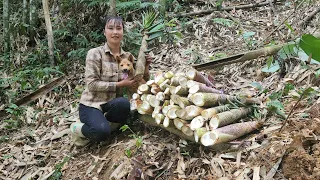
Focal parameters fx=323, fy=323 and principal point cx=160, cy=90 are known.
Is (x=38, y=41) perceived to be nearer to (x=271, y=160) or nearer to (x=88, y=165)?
(x=88, y=165)

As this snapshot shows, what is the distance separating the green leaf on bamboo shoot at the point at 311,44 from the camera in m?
2.19

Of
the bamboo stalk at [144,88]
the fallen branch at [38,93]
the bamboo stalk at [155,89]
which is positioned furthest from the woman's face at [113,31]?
the fallen branch at [38,93]

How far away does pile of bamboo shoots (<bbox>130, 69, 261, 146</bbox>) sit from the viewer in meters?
2.93

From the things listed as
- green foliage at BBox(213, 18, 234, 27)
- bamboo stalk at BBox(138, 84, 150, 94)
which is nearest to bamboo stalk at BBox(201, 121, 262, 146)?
bamboo stalk at BBox(138, 84, 150, 94)

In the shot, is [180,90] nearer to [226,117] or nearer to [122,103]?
[226,117]

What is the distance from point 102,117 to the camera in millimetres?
3738

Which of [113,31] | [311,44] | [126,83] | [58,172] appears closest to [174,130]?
[126,83]

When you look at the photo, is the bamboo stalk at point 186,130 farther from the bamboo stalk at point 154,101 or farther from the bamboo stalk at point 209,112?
the bamboo stalk at point 154,101

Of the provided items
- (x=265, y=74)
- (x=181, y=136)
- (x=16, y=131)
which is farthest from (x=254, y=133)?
(x=16, y=131)

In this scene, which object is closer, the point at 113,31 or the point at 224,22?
the point at 113,31

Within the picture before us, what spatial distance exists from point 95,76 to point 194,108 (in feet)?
4.25

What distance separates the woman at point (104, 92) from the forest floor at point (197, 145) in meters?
0.25

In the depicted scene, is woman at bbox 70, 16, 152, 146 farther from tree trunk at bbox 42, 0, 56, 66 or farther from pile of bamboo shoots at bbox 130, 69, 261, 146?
tree trunk at bbox 42, 0, 56, 66

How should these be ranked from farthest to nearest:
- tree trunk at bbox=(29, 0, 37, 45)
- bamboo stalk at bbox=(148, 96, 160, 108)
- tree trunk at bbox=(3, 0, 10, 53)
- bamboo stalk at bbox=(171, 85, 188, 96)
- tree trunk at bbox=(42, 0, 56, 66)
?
tree trunk at bbox=(29, 0, 37, 45), tree trunk at bbox=(3, 0, 10, 53), tree trunk at bbox=(42, 0, 56, 66), bamboo stalk at bbox=(148, 96, 160, 108), bamboo stalk at bbox=(171, 85, 188, 96)
